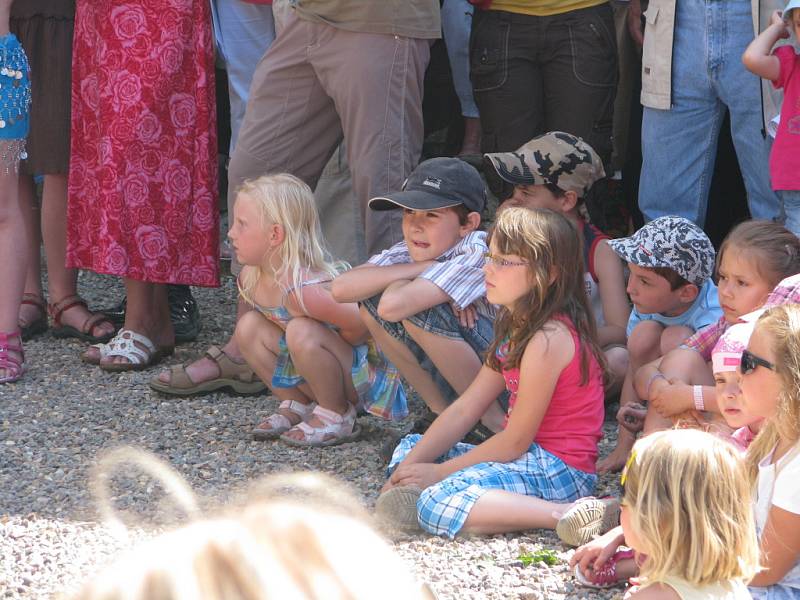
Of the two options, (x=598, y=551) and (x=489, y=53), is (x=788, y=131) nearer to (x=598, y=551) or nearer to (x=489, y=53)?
(x=489, y=53)

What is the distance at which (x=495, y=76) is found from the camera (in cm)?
443

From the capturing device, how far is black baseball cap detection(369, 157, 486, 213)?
364 centimetres

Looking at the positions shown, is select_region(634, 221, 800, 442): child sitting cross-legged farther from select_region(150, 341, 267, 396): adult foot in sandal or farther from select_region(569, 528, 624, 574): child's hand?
select_region(150, 341, 267, 396): adult foot in sandal

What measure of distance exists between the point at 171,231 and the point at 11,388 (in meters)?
0.82

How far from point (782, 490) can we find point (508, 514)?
843mm

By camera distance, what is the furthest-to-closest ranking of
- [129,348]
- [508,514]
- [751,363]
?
1. [129,348]
2. [508,514]
3. [751,363]

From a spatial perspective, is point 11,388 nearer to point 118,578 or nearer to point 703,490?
point 703,490

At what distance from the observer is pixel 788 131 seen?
3670 millimetres

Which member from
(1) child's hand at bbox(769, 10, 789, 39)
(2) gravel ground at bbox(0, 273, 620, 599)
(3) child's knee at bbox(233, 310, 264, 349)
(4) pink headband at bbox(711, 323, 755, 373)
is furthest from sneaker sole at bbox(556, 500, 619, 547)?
(1) child's hand at bbox(769, 10, 789, 39)

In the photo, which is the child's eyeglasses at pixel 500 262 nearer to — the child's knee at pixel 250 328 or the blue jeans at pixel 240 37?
the child's knee at pixel 250 328

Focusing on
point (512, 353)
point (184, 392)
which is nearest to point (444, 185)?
point (512, 353)

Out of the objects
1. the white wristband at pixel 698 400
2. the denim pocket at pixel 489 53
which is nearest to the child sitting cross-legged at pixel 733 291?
the white wristband at pixel 698 400

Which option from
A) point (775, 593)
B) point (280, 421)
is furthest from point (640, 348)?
point (775, 593)

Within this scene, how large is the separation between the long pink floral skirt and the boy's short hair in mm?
1770
